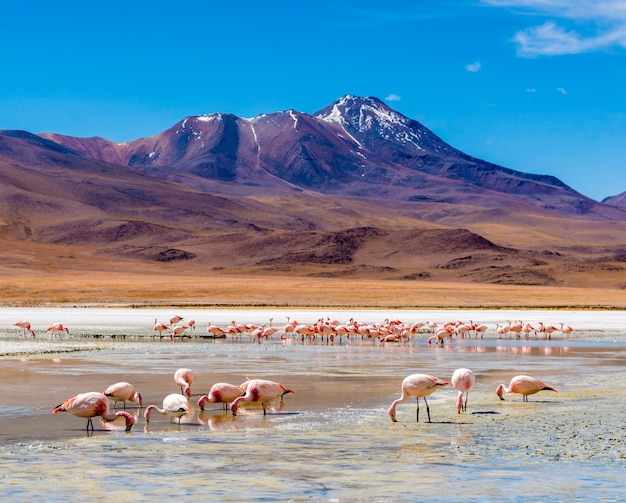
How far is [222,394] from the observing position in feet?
47.5

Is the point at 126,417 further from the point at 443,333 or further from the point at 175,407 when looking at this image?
the point at 443,333

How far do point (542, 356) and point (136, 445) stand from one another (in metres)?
17.0

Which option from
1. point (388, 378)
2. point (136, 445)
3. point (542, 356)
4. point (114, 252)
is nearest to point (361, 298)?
point (542, 356)

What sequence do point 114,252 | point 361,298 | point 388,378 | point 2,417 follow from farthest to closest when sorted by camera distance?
point 114,252 < point 361,298 < point 388,378 < point 2,417

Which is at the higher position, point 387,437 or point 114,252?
point 114,252

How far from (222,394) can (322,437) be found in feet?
8.87

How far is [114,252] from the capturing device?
14962cm

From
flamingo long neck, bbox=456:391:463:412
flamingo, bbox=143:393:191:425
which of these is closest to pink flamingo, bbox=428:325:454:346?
flamingo long neck, bbox=456:391:463:412

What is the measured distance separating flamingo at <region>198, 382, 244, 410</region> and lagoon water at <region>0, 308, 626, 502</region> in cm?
24

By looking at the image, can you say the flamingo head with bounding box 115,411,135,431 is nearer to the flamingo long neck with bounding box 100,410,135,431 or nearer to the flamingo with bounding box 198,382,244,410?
the flamingo long neck with bounding box 100,410,135,431

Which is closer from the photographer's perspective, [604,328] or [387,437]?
[387,437]

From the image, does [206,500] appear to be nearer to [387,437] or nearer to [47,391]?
[387,437]

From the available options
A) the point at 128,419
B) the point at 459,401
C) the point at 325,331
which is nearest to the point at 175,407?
the point at 128,419

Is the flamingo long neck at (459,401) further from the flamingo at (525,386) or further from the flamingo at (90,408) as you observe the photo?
the flamingo at (90,408)
